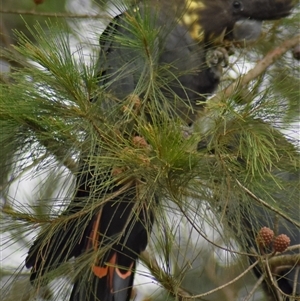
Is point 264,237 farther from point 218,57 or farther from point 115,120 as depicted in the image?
point 218,57

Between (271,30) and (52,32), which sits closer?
(52,32)

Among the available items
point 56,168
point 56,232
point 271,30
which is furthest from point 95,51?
point 271,30

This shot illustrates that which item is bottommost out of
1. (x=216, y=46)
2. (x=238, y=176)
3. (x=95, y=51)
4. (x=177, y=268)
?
(x=177, y=268)

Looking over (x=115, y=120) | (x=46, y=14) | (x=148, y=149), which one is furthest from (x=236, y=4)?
(x=148, y=149)

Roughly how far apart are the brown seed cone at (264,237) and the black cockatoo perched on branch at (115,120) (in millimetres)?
194

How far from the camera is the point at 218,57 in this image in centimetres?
187

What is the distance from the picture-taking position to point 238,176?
49.0 inches

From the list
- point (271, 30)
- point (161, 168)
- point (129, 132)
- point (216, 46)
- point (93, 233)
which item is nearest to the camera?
point (161, 168)

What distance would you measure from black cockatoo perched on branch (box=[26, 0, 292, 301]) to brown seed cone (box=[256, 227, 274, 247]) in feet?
0.64

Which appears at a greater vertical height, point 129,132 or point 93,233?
point 129,132

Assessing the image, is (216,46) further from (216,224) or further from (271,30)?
(216,224)

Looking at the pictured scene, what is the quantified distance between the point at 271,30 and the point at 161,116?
38.3 inches

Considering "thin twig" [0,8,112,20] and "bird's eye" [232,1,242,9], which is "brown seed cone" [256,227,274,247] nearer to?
"thin twig" [0,8,112,20]

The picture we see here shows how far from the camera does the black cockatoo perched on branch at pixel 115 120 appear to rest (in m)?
1.30
